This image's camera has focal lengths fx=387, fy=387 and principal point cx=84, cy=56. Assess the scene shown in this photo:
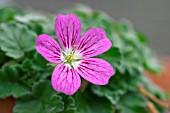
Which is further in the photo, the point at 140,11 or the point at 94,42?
the point at 140,11

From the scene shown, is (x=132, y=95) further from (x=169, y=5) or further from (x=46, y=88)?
(x=169, y=5)

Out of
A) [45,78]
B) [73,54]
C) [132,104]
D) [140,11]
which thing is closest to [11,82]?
[45,78]

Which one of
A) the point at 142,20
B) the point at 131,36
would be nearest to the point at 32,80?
the point at 131,36

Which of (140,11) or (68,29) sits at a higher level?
(140,11)

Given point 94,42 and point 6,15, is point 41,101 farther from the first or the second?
point 6,15

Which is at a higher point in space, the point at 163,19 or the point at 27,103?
the point at 163,19

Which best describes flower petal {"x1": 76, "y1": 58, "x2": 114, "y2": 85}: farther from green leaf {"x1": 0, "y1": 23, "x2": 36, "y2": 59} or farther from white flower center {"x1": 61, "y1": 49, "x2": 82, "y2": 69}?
green leaf {"x1": 0, "y1": 23, "x2": 36, "y2": 59}

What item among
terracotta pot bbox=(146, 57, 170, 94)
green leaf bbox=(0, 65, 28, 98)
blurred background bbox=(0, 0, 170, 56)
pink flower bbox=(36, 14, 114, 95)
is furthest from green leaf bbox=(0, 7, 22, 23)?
blurred background bbox=(0, 0, 170, 56)
